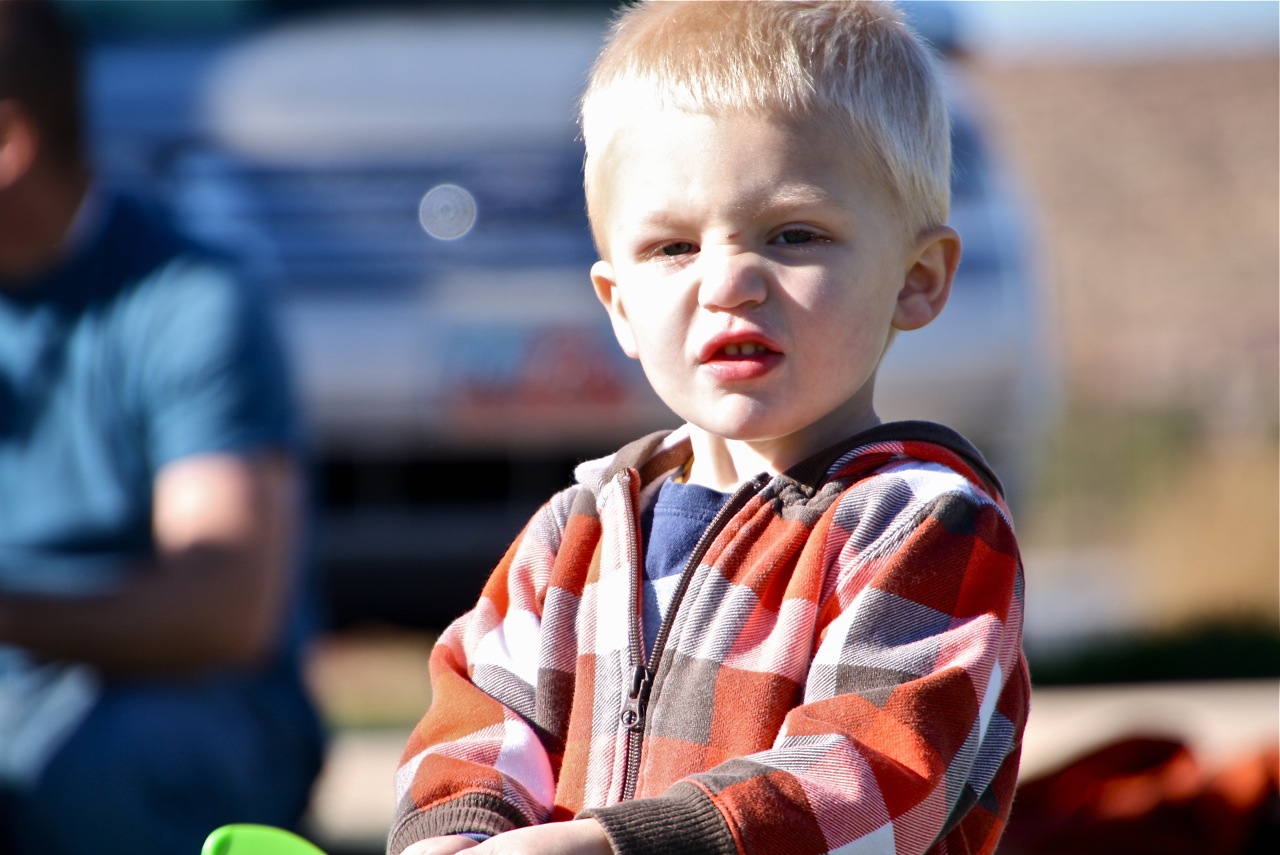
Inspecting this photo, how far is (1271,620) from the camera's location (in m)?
6.02

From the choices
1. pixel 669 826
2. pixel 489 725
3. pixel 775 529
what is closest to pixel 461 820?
pixel 489 725

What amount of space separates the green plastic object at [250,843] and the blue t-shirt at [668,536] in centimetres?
29

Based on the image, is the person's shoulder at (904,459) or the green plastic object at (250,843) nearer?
the green plastic object at (250,843)

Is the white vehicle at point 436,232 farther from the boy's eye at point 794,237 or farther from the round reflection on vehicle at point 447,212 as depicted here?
the boy's eye at point 794,237

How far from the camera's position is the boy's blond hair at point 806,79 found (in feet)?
3.87

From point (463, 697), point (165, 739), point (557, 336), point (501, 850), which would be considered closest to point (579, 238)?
point (557, 336)

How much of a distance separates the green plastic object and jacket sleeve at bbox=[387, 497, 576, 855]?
121mm

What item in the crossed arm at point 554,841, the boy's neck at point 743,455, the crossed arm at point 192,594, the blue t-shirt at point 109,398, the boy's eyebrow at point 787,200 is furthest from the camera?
the blue t-shirt at point 109,398

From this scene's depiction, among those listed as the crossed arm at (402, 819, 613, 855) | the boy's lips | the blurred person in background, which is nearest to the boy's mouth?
the boy's lips

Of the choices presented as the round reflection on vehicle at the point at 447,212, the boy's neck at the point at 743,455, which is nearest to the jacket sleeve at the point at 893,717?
the boy's neck at the point at 743,455

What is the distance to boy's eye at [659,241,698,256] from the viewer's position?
4.01ft

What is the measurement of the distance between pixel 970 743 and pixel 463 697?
41 cm

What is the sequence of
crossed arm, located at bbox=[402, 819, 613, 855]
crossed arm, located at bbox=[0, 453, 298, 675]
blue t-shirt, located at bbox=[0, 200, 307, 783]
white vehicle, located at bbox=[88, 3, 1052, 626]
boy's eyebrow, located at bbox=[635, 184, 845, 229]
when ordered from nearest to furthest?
crossed arm, located at bbox=[402, 819, 613, 855] < boy's eyebrow, located at bbox=[635, 184, 845, 229] < crossed arm, located at bbox=[0, 453, 298, 675] < blue t-shirt, located at bbox=[0, 200, 307, 783] < white vehicle, located at bbox=[88, 3, 1052, 626]

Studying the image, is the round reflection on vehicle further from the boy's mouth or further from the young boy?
the boy's mouth
